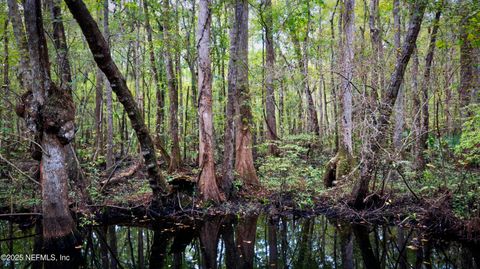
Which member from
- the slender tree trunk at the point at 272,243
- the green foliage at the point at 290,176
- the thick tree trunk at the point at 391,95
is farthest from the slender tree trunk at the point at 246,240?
the thick tree trunk at the point at 391,95

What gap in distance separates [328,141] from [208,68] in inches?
510

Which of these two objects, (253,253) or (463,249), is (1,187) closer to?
(253,253)

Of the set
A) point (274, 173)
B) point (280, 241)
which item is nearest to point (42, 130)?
point (280, 241)

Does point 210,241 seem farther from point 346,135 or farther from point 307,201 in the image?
point 346,135

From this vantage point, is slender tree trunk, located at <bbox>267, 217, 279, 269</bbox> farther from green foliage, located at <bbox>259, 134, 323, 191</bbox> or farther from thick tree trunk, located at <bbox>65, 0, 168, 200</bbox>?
thick tree trunk, located at <bbox>65, 0, 168, 200</bbox>

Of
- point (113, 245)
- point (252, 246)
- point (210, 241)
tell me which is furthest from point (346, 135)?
point (113, 245)

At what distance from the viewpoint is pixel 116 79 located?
7535 millimetres

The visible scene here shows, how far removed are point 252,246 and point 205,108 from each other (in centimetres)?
414

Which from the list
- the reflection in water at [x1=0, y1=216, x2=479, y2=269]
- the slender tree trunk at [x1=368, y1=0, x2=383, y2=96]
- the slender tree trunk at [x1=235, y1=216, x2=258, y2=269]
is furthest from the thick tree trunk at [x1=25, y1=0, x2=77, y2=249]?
the slender tree trunk at [x1=368, y1=0, x2=383, y2=96]

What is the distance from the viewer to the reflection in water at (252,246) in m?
6.33

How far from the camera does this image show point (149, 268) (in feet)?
20.7

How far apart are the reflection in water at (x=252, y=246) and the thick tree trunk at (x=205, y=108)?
3.42 feet

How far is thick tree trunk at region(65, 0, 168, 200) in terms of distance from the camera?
648 centimetres

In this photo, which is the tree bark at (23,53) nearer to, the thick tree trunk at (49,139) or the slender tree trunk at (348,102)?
the thick tree trunk at (49,139)
